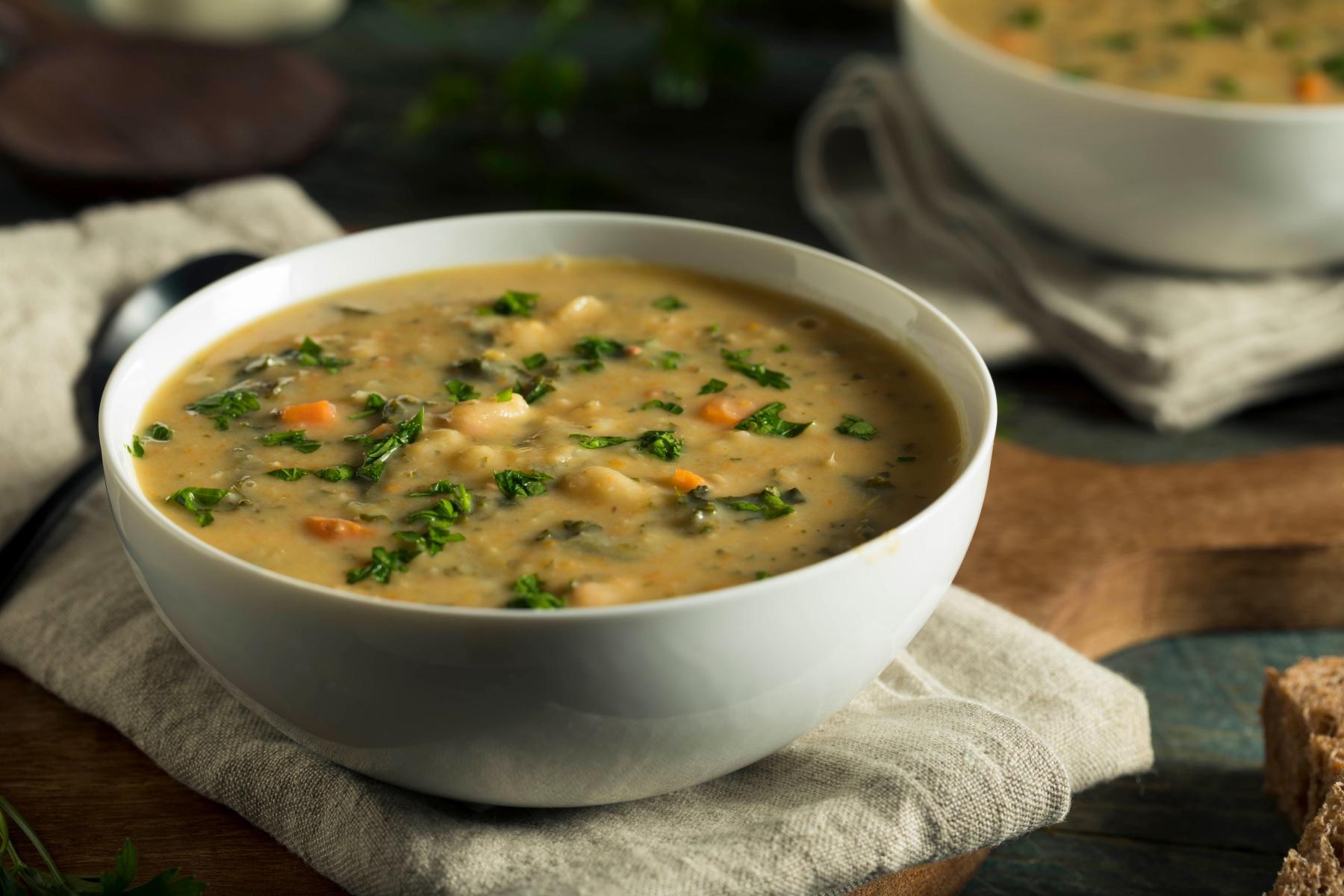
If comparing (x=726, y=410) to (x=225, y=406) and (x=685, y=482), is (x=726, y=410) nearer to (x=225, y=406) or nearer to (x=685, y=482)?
(x=685, y=482)

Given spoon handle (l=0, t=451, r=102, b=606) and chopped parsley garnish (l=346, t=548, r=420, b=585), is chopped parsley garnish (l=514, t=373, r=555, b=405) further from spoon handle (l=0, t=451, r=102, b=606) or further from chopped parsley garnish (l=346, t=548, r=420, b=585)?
spoon handle (l=0, t=451, r=102, b=606)

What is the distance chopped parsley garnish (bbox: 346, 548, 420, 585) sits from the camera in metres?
1.95

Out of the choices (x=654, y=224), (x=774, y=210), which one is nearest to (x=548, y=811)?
(x=654, y=224)

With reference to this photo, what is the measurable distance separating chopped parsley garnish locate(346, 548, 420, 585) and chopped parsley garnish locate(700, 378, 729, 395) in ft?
2.17

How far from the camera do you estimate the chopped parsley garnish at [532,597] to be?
1.88 m

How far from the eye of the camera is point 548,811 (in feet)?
7.07

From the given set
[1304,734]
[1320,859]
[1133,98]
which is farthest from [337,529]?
[1133,98]

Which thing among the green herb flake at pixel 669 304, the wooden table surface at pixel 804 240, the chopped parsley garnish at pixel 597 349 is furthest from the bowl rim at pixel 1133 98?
the chopped parsley garnish at pixel 597 349

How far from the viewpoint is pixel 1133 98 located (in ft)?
12.4

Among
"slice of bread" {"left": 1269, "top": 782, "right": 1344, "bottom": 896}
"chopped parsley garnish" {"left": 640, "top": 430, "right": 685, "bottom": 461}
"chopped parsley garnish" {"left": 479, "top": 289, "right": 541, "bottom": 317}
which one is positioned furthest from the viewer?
"chopped parsley garnish" {"left": 479, "top": 289, "right": 541, "bottom": 317}

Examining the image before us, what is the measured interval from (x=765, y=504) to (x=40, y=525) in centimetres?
158

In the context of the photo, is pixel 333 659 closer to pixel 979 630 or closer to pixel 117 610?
pixel 117 610

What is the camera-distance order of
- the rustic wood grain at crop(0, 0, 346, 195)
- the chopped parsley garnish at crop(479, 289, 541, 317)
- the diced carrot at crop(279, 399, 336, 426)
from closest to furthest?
the diced carrot at crop(279, 399, 336, 426)
the chopped parsley garnish at crop(479, 289, 541, 317)
the rustic wood grain at crop(0, 0, 346, 195)

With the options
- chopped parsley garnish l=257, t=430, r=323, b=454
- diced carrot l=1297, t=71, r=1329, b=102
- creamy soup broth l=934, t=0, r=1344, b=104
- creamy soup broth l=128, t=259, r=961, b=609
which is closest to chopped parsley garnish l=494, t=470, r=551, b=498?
creamy soup broth l=128, t=259, r=961, b=609
